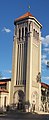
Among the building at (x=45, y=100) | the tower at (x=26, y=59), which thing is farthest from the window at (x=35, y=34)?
the building at (x=45, y=100)

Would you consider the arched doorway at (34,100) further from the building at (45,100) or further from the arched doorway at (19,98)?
the building at (45,100)

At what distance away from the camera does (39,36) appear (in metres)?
79.8

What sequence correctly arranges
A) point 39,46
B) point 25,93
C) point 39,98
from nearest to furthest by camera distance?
point 25,93, point 39,98, point 39,46

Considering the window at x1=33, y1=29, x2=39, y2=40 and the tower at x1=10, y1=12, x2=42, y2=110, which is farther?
the window at x1=33, y1=29, x2=39, y2=40

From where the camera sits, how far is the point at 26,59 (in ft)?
234

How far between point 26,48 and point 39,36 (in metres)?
9.07

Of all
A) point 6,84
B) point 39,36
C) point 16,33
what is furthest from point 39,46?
point 6,84

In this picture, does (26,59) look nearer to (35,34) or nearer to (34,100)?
(35,34)

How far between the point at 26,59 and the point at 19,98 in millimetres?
11347

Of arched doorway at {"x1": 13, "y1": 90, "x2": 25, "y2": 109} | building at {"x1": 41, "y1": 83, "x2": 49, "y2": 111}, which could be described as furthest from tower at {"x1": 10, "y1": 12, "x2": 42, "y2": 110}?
building at {"x1": 41, "y1": 83, "x2": 49, "y2": 111}

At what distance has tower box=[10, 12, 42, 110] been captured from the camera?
69438 mm

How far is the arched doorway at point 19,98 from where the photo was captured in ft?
227

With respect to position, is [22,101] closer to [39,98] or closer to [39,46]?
[39,98]

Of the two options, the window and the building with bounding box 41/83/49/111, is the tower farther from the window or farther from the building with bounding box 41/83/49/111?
the building with bounding box 41/83/49/111
